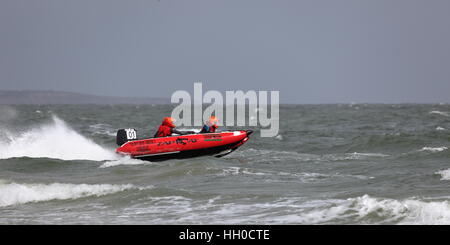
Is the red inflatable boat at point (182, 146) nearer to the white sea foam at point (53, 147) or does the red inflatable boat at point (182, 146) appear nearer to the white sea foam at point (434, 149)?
the white sea foam at point (53, 147)

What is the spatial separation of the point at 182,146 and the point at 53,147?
769cm

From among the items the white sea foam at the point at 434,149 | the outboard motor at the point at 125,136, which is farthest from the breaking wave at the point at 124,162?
the white sea foam at the point at 434,149

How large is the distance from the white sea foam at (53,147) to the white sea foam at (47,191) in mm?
9081

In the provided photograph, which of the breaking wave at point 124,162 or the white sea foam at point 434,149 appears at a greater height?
the white sea foam at point 434,149

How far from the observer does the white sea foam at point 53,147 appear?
86.6ft

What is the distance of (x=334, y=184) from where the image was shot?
53.2ft

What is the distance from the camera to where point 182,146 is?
22266mm

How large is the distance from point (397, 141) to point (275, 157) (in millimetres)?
6340

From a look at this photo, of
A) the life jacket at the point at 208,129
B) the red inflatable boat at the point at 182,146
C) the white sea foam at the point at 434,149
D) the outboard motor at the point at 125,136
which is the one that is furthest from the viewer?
the white sea foam at the point at 434,149

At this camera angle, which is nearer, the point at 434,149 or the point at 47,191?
the point at 47,191

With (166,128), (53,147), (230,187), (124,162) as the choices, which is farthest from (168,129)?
(53,147)

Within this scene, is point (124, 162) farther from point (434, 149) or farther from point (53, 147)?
point (434, 149)

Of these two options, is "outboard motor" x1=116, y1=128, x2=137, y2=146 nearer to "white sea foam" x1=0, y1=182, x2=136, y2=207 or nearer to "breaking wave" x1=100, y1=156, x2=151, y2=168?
"breaking wave" x1=100, y1=156, x2=151, y2=168
